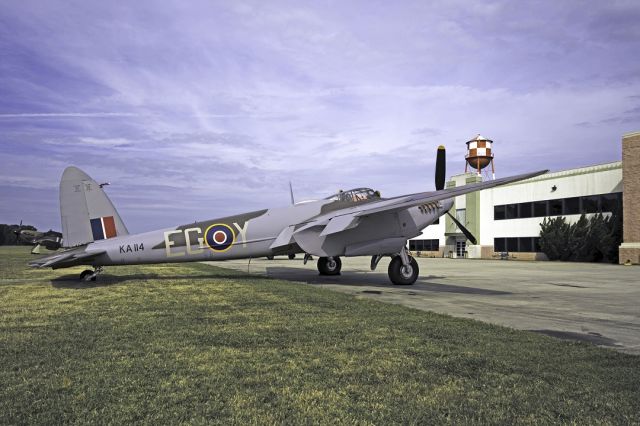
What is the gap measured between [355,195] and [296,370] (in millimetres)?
13060

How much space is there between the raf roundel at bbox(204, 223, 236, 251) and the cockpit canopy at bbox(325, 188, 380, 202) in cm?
413

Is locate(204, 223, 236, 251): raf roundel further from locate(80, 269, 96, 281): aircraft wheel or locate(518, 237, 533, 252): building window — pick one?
locate(518, 237, 533, 252): building window

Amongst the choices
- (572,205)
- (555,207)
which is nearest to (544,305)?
(572,205)

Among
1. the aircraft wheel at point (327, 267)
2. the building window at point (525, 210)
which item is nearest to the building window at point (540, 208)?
the building window at point (525, 210)

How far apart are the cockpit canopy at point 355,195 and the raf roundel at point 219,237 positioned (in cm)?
413

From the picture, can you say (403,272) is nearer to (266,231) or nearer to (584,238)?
(266,231)

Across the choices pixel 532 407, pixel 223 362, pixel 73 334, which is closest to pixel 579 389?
pixel 532 407

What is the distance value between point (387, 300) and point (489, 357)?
599 cm

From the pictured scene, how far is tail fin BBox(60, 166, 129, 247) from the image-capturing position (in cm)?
1476

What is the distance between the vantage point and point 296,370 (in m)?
5.04

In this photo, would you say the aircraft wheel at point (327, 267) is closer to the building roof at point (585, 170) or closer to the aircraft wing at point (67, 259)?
the aircraft wing at point (67, 259)

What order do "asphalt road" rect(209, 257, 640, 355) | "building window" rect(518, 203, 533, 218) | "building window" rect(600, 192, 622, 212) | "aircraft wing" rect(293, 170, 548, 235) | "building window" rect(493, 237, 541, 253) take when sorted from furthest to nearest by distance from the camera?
1. "building window" rect(518, 203, 533, 218)
2. "building window" rect(493, 237, 541, 253)
3. "building window" rect(600, 192, 622, 212)
4. "aircraft wing" rect(293, 170, 548, 235)
5. "asphalt road" rect(209, 257, 640, 355)

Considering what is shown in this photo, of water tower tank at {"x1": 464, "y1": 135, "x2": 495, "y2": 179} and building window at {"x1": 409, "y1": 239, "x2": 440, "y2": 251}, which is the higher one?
water tower tank at {"x1": 464, "y1": 135, "x2": 495, "y2": 179}

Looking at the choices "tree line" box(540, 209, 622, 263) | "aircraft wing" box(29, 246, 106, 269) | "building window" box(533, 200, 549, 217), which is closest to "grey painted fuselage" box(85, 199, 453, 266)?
"aircraft wing" box(29, 246, 106, 269)
